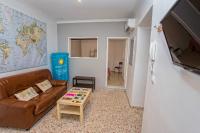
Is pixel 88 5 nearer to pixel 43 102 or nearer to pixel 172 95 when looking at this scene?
pixel 43 102

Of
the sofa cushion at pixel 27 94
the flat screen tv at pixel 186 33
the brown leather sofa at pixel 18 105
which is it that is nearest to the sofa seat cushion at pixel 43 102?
the brown leather sofa at pixel 18 105

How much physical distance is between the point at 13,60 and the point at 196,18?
3.30 meters

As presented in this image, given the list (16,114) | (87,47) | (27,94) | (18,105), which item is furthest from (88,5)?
(87,47)

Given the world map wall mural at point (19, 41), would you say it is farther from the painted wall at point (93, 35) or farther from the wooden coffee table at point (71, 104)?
the wooden coffee table at point (71, 104)

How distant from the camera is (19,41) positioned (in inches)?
114

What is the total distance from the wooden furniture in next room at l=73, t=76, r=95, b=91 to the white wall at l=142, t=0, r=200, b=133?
3.19 meters

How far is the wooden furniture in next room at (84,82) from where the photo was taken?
4.54 m

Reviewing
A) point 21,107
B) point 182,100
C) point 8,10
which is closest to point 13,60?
point 8,10

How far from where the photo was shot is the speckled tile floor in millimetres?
2250

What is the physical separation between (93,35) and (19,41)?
97.2 inches

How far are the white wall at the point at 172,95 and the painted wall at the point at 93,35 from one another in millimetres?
3154

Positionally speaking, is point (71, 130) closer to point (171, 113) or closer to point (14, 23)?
point (171, 113)

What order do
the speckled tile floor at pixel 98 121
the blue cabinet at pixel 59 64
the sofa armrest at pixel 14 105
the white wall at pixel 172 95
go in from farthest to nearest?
the blue cabinet at pixel 59 64 → the speckled tile floor at pixel 98 121 → the sofa armrest at pixel 14 105 → the white wall at pixel 172 95

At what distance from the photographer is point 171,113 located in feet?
3.43
